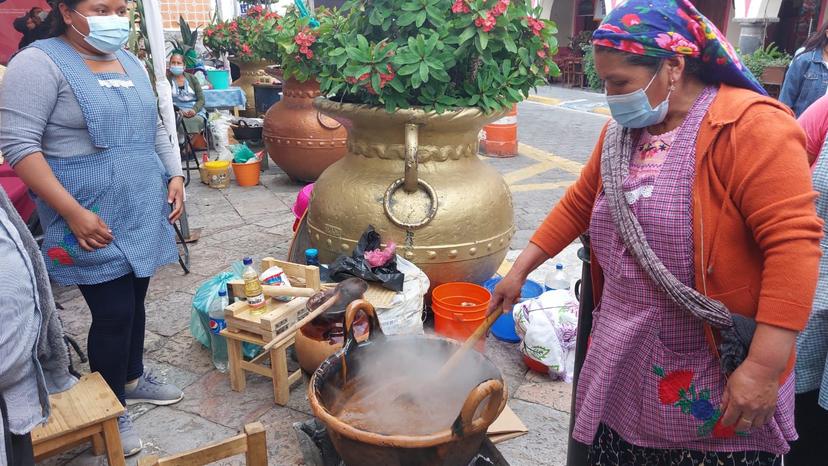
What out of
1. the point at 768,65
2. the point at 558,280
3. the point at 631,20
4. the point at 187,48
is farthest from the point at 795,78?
the point at 187,48

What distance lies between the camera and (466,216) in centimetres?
337

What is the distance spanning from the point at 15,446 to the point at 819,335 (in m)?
2.34

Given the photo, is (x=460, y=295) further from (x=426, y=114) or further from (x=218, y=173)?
(x=218, y=173)

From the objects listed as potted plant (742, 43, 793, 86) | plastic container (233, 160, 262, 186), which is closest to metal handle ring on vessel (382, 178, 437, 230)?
plastic container (233, 160, 262, 186)

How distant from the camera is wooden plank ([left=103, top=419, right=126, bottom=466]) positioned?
2.22m

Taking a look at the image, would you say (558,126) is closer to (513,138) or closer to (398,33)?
(513,138)

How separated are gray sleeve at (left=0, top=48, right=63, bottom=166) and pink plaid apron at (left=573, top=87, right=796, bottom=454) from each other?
198cm

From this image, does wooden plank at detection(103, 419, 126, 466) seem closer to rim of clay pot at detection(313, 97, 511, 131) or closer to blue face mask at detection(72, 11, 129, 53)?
blue face mask at detection(72, 11, 129, 53)

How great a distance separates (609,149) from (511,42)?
1.76 metres

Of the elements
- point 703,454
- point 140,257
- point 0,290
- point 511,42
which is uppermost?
point 511,42

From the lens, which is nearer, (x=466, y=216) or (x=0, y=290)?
(x=0, y=290)

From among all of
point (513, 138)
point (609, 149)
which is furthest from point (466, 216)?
point (513, 138)

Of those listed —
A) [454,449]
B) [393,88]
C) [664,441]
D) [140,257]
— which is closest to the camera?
[454,449]

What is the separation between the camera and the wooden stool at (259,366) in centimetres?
284
